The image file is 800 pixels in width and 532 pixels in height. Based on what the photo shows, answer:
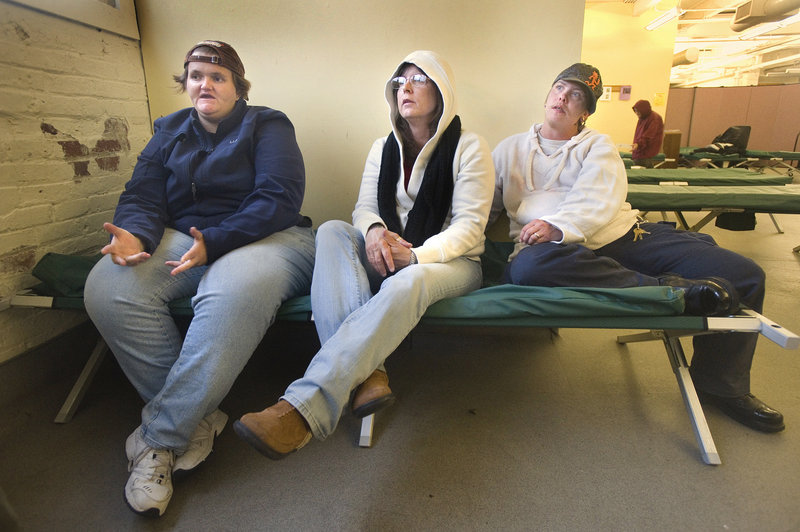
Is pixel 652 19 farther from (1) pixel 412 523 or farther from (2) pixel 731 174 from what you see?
(1) pixel 412 523

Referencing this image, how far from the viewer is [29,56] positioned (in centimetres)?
183

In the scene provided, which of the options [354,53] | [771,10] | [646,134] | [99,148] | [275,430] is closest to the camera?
[275,430]

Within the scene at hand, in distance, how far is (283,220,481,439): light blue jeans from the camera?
126 cm

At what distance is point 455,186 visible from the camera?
182 cm

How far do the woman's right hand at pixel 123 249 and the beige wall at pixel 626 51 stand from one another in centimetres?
816

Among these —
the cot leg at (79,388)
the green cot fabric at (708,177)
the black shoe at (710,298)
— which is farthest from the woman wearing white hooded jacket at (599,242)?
the green cot fabric at (708,177)

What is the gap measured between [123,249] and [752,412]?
2.23m

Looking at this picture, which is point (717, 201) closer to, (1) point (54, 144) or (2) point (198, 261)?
(2) point (198, 261)

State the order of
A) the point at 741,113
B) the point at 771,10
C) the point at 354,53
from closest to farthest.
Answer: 1. the point at 354,53
2. the point at 771,10
3. the point at 741,113

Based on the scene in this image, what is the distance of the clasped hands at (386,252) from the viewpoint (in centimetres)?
163

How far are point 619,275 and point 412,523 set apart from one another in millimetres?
1075

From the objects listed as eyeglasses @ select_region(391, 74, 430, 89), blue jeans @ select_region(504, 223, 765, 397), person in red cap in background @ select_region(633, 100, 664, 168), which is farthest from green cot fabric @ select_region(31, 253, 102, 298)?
person in red cap in background @ select_region(633, 100, 664, 168)

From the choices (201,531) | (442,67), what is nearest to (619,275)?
(442,67)

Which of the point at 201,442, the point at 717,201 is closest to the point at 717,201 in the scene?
the point at 717,201
